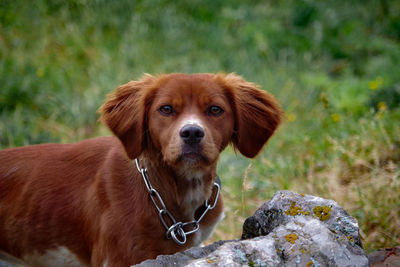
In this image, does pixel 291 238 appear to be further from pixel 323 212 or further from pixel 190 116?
pixel 190 116

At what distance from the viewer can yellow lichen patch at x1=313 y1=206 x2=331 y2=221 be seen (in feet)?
6.59

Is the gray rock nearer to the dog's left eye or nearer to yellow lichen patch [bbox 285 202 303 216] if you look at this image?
yellow lichen patch [bbox 285 202 303 216]


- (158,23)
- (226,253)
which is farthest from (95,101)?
(226,253)

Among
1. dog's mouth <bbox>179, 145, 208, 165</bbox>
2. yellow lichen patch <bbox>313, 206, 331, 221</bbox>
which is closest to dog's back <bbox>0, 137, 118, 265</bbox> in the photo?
dog's mouth <bbox>179, 145, 208, 165</bbox>

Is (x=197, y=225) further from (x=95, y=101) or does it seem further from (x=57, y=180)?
(x=95, y=101)

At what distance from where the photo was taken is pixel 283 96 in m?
5.79

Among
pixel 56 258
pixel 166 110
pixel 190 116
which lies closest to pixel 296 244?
pixel 190 116

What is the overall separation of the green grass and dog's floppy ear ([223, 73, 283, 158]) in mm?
1086

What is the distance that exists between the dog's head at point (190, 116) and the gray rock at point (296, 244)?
0.53m

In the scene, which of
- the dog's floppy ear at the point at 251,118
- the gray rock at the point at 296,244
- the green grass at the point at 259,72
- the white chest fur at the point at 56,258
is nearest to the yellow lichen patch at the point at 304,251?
the gray rock at the point at 296,244

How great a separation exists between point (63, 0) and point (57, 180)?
5.29 metres

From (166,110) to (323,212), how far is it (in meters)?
1.02

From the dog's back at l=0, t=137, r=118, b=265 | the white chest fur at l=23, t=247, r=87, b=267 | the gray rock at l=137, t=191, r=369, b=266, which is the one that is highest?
the gray rock at l=137, t=191, r=369, b=266

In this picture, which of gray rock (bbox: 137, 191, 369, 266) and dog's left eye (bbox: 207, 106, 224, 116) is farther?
dog's left eye (bbox: 207, 106, 224, 116)
